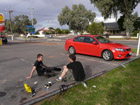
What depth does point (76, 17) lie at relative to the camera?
171 feet

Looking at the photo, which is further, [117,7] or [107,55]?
[117,7]

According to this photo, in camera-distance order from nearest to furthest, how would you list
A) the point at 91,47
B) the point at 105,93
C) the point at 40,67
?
the point at 105,93 < the point at 40,67 < the point at 91,47

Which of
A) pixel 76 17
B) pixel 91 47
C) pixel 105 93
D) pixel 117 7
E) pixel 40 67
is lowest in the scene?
pixel 105 93

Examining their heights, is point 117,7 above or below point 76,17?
below

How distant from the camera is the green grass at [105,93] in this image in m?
3.22

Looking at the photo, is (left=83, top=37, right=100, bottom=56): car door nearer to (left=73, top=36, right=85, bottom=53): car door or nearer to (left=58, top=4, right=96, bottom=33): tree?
(left=73, top=36, right=85, bottom=53): car door

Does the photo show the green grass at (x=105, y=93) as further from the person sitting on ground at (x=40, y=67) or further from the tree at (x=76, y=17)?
the tree at (x=76, y=17)

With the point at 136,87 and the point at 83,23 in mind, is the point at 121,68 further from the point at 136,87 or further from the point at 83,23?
the point at 83,23

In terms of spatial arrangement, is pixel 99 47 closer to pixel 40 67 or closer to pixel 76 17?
pixel 40 67

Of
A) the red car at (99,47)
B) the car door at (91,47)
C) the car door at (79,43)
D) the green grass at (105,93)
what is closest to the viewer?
the green grass at (105,93)

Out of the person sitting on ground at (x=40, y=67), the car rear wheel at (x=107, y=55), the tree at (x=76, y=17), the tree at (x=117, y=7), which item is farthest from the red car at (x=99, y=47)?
the tree at (x=76, y=17)

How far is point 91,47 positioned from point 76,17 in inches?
1811

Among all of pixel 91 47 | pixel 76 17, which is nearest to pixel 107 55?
pixel 91 47

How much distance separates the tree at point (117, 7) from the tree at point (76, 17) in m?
20.8
